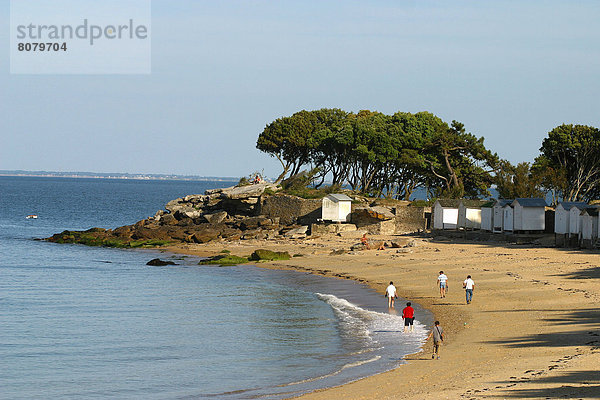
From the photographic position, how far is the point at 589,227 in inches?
1636

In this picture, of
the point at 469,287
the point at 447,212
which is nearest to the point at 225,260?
the point at 447,212

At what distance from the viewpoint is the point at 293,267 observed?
148 ft

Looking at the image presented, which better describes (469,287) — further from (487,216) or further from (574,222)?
(487,216)

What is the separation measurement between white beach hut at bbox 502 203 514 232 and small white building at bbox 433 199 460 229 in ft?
18.0

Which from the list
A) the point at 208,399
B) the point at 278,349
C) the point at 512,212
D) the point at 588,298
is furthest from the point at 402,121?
the point at 208,399

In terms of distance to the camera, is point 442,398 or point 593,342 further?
point 593,342

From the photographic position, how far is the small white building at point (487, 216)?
53.3m

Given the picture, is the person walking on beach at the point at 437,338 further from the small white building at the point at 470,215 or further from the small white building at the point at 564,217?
the small white building at the point at 470,215

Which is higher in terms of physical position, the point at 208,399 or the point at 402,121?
the point at 402,121

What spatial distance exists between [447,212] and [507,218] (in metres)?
6.41

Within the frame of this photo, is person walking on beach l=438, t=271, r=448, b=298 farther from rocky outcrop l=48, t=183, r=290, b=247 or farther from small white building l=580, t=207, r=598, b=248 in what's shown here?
rocky outcrop l=48, t=183, r=290, b=247

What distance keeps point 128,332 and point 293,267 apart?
19600 mm

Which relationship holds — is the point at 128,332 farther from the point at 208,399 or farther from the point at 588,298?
the point at 588,298

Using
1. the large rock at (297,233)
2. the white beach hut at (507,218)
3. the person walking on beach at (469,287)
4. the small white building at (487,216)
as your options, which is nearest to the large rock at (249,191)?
the large rock at (297,233)
